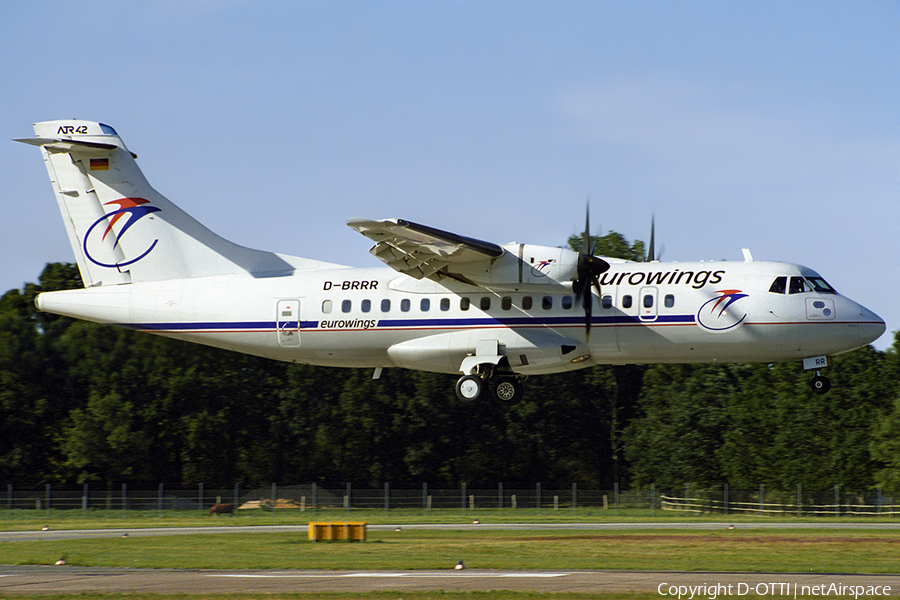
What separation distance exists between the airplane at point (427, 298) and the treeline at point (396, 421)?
16811mm

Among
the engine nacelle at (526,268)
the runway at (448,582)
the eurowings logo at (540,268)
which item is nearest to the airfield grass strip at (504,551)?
the runway at (448,582)

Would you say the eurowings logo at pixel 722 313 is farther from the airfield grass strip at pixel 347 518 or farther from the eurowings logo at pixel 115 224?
the eurowings logo at pixel 115 224

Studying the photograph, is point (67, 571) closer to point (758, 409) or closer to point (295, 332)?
point (295, 332)

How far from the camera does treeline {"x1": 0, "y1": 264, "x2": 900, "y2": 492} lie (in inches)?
2136

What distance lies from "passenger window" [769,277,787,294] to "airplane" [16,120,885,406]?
39 mm

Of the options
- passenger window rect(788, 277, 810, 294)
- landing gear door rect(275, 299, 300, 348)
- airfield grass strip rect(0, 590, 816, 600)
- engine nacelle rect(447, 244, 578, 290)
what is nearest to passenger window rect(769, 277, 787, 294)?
passenger window rect(788, 277, 810, 294)

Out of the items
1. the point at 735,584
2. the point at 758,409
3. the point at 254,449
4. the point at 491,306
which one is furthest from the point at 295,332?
the point at 758,409

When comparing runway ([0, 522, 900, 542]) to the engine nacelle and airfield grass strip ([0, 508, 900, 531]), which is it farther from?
the engine nacelle

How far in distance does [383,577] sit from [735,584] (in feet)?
22.3

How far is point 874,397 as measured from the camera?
60.0 m

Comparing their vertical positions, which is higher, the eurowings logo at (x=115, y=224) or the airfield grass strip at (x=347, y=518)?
the eurowings logo at (x=115, y=224)

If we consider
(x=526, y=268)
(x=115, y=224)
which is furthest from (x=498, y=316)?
(x=115, y=224)

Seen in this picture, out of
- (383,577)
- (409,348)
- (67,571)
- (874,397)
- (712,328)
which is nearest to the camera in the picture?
(383,577)

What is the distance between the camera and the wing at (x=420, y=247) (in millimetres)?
26469
